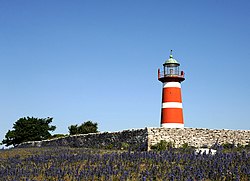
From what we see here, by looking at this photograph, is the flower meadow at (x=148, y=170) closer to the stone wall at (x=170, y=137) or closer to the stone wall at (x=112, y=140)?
the stone wall at (x=112, y=140)

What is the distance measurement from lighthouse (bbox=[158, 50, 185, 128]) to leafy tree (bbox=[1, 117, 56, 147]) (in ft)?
46.7

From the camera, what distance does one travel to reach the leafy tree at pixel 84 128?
119ft

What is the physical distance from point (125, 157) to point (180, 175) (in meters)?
3.65

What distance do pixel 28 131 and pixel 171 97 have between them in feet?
51.9

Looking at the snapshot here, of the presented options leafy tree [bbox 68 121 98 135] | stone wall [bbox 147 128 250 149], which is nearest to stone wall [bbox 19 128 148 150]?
stone wall [bbox 147 128 250 149]

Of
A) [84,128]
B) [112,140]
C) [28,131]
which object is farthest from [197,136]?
[28,131]

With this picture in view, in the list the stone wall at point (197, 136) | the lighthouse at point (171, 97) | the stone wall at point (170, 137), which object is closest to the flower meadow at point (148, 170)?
the stone wall at point (170, 137)

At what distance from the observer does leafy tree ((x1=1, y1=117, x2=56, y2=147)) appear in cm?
3959

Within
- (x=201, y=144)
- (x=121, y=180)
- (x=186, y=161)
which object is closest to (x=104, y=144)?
(x=201, y=144)

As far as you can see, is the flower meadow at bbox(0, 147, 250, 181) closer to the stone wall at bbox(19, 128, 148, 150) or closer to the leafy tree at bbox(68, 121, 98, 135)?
the stone wall at bbox(19, 128, 148, 150)

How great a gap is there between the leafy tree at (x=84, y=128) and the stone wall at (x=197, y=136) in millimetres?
14103

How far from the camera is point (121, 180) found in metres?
7.98

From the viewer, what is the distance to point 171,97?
29984mm

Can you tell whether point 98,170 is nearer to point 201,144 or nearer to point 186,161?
point 186,161
